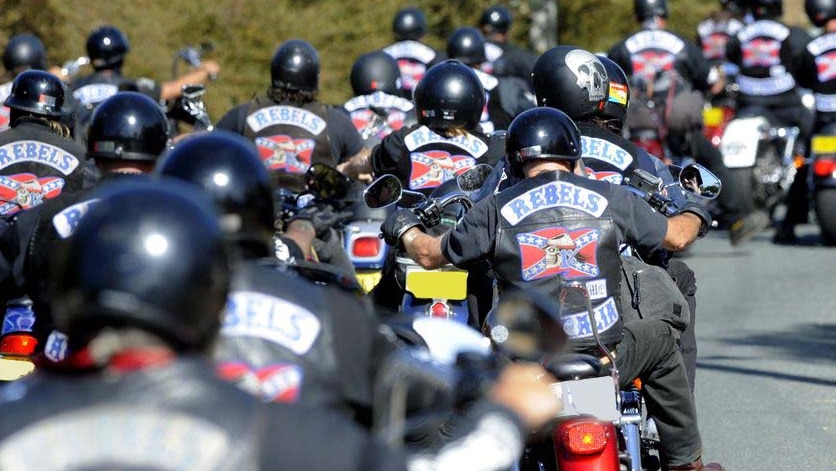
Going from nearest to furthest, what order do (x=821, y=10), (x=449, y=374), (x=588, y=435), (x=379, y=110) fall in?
(x=449, y=374) < (x=588, y=435) < (x=379, y=110) < (x=821, y=10)

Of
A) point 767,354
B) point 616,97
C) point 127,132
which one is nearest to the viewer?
point 127,132

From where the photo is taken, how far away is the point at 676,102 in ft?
48.5

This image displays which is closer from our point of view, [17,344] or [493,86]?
[17,344]

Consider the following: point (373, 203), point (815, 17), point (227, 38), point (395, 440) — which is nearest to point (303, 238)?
point (373, 203)

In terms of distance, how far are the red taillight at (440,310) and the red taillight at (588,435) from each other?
2.33 metres

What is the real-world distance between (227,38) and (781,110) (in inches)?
272

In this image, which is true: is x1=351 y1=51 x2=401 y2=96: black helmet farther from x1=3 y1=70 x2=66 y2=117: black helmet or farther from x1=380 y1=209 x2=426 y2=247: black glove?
x1=380 y1=209 x2=426 y2=247: black glove

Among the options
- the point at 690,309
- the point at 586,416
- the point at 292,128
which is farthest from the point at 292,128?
the point at 586,416

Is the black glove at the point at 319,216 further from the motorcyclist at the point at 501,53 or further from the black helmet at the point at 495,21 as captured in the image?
the black helmet at the point at 495,21

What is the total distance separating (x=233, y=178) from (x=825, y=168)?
11.2 metres

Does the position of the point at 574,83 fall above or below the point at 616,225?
above

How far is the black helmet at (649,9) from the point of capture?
52.1 feet

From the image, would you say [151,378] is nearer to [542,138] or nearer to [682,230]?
[542,138]

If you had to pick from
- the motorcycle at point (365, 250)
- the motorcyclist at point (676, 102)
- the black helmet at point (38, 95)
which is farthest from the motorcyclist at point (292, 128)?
the motorcyclist at point (676, 102)
